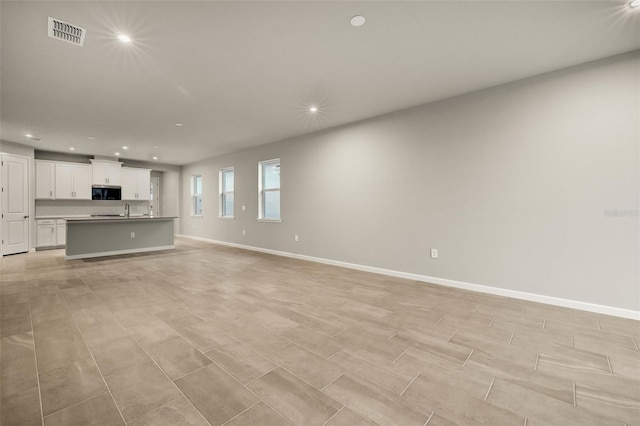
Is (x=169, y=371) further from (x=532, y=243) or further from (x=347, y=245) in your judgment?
(x=532, y=243)

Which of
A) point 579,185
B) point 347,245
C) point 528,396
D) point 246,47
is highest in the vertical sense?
point 246,47

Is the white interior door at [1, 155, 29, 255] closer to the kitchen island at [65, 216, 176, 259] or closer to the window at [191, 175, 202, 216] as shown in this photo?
the kitchen island at [65, 216, 176, 259]

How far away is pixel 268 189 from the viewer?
656 centimetres

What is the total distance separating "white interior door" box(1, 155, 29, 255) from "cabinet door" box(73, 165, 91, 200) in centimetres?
110

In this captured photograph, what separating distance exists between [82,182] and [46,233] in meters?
1.57

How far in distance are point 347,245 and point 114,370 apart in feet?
12.1

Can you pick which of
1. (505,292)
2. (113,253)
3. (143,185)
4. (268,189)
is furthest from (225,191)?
(505,292)

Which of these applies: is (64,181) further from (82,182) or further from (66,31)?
(66,31)

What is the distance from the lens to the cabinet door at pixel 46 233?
6586 millimetres

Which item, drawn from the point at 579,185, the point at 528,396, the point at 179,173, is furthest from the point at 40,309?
the point at 179,173

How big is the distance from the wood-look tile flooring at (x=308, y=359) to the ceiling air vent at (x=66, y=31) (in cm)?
264

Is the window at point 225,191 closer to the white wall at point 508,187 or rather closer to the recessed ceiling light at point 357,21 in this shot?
the white wall at point 508,187

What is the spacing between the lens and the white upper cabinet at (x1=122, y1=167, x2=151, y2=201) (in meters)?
8.09

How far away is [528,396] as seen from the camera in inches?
60.2
